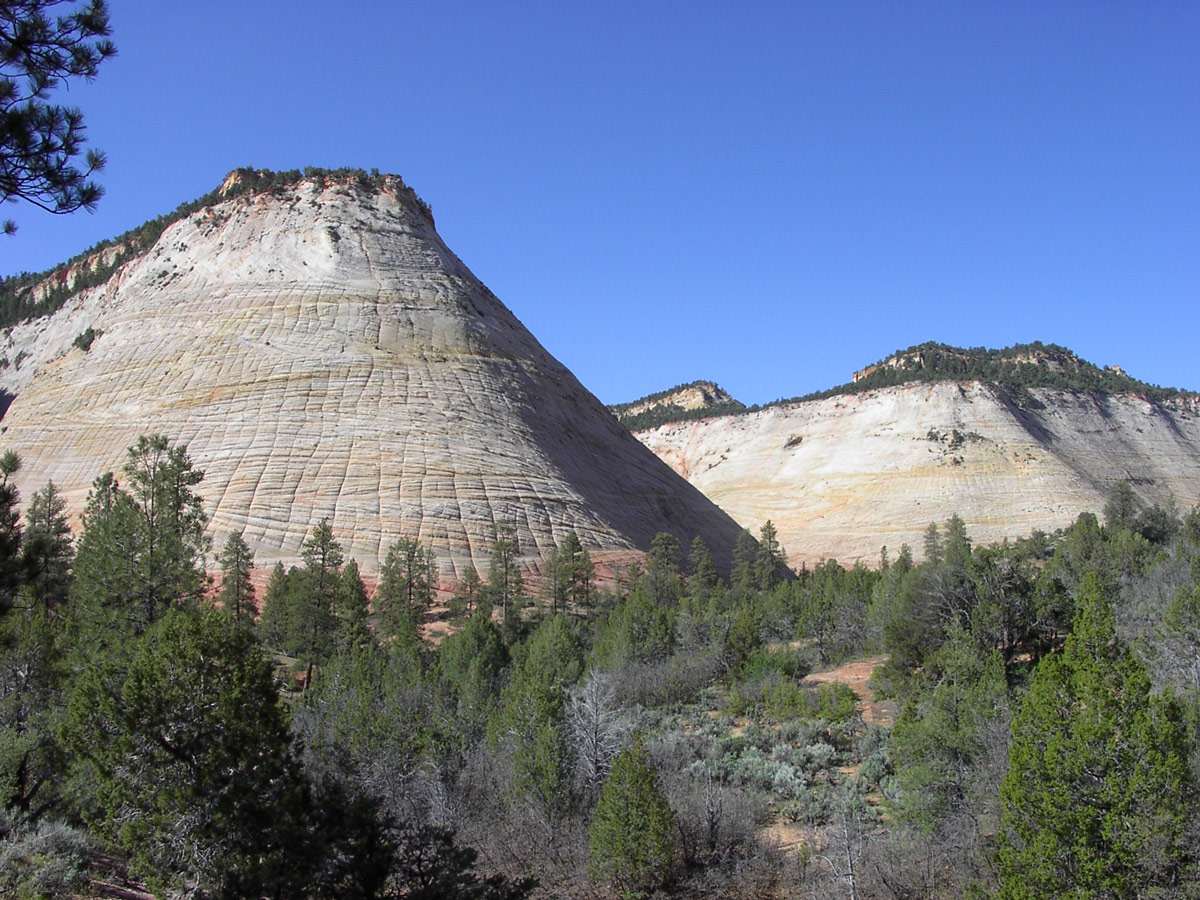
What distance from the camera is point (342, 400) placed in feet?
149

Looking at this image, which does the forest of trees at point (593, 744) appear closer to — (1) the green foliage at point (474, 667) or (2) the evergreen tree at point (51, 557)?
(1) the green foliage at point (474, 667)

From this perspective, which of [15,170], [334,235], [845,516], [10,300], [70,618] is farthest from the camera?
[10,300]

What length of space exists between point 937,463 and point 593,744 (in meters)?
63.9

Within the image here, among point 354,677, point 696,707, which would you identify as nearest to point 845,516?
point 696,707

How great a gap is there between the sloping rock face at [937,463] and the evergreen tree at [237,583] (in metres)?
45.5

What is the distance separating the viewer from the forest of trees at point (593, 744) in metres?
10.7

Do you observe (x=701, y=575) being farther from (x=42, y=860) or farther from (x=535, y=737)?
(x=42, y=860)

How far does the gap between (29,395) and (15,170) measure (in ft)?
179

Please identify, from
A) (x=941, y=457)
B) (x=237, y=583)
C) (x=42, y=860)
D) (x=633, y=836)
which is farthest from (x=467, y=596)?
(x=941, y=457)

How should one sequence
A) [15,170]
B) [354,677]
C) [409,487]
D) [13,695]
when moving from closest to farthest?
1. [15,170]
2. [13,695]
3. [354,677]
4. [409,487]

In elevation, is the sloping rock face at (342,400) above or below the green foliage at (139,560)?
above

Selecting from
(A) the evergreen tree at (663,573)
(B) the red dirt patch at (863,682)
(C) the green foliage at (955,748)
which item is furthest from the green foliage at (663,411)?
(C) the green foliage at (955,748)

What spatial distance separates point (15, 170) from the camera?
818 cm

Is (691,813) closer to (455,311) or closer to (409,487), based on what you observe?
(409,487)
